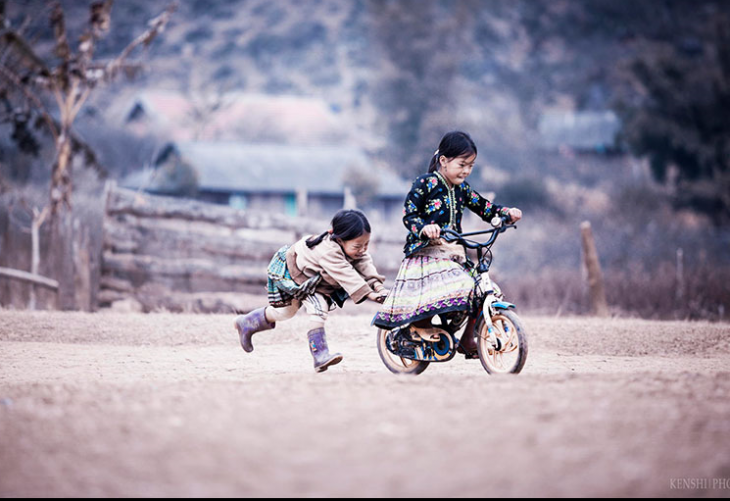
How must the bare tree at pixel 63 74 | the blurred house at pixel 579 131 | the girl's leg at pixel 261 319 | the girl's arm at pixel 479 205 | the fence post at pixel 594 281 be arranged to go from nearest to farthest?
1. the girl's arm at pixel 479 205
2. the girl's leg at pixel 261 319
3. the fence post at pixel 594 281
4. the bare tree at pixel 63 74
5. the blurred house at pixel 579 131

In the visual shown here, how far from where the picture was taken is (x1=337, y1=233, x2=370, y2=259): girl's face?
6301mm

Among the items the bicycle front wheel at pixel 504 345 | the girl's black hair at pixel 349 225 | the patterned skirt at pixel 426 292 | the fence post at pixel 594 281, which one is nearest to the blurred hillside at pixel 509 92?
the fence post at pixel 594 281

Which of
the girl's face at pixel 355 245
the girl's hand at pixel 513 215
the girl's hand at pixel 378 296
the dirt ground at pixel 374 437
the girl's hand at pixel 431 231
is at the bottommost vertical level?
the dirt ground at pixel 374 437

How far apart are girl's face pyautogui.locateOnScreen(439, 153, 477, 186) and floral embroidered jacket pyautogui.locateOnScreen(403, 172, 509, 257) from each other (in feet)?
0.18

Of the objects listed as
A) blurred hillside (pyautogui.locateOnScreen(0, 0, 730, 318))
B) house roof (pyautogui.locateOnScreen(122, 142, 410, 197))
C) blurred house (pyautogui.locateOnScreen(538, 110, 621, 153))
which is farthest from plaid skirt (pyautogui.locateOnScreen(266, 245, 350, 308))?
blurred house (pyautogui.locateOnScreen(538, 110, 621, 153))

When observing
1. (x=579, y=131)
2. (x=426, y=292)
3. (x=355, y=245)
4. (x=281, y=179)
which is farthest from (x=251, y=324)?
(x=579, y=131)

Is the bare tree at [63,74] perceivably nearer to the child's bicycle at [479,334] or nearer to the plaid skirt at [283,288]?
the plaid skirt at [283,288]

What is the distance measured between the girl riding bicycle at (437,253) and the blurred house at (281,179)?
26558mm

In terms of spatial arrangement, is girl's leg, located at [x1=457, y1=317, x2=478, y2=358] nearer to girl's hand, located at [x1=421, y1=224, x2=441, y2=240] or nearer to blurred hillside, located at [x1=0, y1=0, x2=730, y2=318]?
girl's hand, located at [x1=421, y1=224, x2=441, y2=240]

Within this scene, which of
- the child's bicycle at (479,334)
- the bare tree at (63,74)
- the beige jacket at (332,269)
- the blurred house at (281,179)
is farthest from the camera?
the blurred house at (281,179)

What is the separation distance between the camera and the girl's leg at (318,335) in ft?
20.5

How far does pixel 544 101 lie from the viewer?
64.1 meters

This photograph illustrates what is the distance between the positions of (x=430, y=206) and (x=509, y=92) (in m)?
61.5

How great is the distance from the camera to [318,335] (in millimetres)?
6301
